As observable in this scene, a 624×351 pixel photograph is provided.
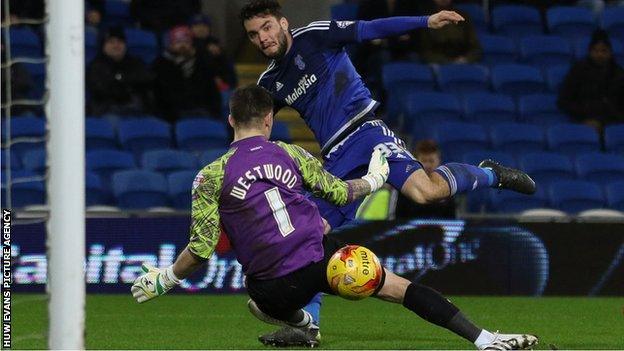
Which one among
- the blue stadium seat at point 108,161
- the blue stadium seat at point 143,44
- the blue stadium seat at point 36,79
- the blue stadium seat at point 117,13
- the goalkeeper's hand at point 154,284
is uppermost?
the blue stadium seat at point 117,13

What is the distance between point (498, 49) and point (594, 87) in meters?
1.71

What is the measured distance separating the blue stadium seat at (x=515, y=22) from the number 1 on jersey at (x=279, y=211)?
11.5 metres

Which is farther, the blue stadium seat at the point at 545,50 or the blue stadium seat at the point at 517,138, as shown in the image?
the blue stadium seat at the point at 545,50

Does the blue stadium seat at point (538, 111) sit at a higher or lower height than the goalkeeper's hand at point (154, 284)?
lower

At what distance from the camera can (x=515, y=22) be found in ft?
58.9

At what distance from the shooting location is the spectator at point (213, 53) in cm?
1577

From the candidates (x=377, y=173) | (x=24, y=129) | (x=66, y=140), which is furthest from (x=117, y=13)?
(x=66, y=140)

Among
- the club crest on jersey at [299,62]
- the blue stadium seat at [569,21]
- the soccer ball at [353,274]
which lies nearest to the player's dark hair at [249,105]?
the soccer ball at [353,274]

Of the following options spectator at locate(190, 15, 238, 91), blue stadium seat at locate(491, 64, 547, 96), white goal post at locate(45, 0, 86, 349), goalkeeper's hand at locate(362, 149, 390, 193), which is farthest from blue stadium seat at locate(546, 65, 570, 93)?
white goal post at locate(45, 0, 86, 349)

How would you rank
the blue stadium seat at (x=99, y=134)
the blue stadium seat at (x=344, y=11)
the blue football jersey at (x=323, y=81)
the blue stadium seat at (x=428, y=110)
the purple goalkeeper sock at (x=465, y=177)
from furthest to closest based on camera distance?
the blue stadium seat at (x=344, y=11) < the blue stadium seat at (x=428, y=110) < the blue stadium seat at (x=99, y=134) < the blue football jersey at (x=323, y=81) < the purple goalkeeper sock at (x=465, y=177)

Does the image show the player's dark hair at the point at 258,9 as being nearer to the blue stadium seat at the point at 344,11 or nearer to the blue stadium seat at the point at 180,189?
the blue stadium seat at the point at 180,189

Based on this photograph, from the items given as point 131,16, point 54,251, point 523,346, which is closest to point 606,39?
point 131,16

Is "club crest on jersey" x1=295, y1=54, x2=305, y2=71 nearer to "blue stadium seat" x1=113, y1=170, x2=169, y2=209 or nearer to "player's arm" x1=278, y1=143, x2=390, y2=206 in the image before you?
"player's arm" x1=278, y1=143, x2=390, y2=206

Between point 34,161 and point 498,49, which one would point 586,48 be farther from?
point 34,161
